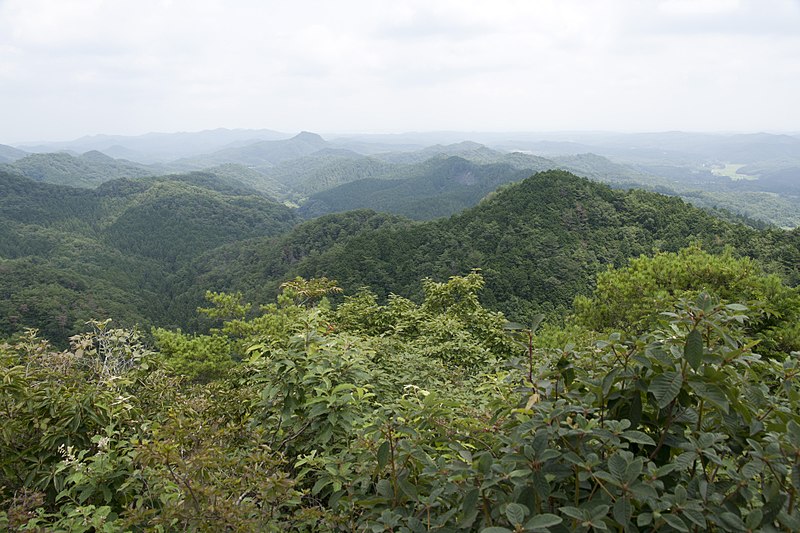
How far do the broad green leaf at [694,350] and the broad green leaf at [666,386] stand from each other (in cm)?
9

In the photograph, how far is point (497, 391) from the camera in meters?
4.10

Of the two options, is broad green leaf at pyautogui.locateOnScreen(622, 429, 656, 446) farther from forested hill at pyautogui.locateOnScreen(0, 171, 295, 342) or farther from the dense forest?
forested hill at pyautogui.locateOnScreen(0, 171, 295, 342)

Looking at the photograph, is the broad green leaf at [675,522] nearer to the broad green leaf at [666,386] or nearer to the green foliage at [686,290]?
the broad green leaf at [666,386]

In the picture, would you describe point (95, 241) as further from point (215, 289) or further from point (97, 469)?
point (97, 469)

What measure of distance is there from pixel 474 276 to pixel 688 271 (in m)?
5.48

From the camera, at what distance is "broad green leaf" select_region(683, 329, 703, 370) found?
151 centimetres

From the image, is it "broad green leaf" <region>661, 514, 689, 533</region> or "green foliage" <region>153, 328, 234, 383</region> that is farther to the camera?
"green foliage" <region>153, 328, 234, 383</region>

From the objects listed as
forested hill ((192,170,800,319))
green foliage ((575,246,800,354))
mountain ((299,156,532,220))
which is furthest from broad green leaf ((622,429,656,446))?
mountain ((299,156,532,220))

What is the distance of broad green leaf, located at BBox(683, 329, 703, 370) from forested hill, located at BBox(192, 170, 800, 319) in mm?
27936

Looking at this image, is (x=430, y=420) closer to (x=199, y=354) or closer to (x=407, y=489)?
(x=407, y=489)

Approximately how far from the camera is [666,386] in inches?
62.9

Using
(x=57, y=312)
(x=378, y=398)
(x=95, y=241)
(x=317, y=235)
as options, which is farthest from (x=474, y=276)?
(x=95, y=241)

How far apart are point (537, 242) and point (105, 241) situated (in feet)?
341

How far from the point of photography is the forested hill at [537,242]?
106 ft
